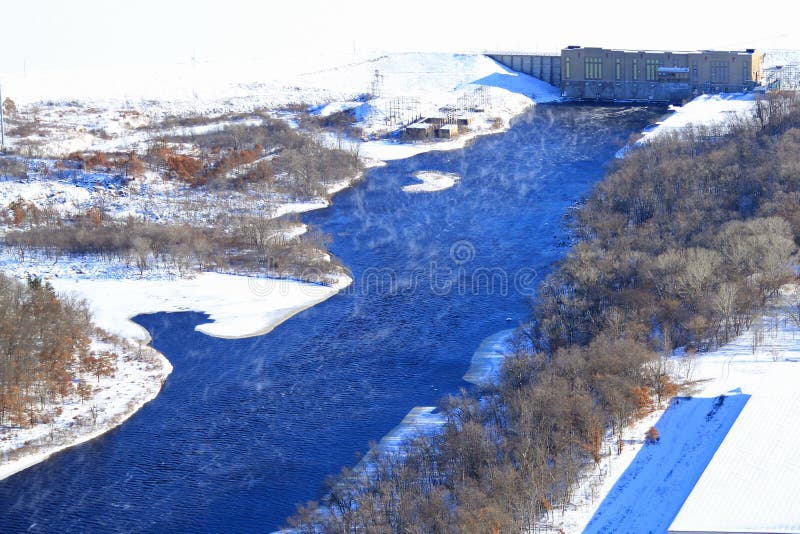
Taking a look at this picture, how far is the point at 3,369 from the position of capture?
77.7 feet

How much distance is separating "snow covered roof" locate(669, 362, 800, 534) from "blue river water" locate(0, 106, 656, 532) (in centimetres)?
743

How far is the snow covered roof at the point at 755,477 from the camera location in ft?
52.2

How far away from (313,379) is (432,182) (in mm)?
24529

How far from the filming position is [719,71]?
2876 inches

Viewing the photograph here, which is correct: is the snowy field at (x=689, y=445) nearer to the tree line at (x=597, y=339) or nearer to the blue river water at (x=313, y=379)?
the tree line at (x=597, y=339)

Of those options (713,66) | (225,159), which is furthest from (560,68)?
(225,159)

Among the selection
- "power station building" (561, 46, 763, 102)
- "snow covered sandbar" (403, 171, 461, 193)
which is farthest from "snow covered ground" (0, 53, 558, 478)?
"power station building" (561, 46, 763, 102)

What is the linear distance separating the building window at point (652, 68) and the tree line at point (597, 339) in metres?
36.6

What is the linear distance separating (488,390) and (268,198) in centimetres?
2414

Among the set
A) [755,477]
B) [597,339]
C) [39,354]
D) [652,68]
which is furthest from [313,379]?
[652,68]

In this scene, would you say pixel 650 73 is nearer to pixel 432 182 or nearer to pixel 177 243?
pixel 432 182

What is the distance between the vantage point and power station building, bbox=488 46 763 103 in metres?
72.3

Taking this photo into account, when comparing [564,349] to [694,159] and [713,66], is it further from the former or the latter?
[713,66]

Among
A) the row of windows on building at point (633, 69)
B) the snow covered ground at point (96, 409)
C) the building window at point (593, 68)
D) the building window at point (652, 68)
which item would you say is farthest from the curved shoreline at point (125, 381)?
the building window at point (593, 68)
